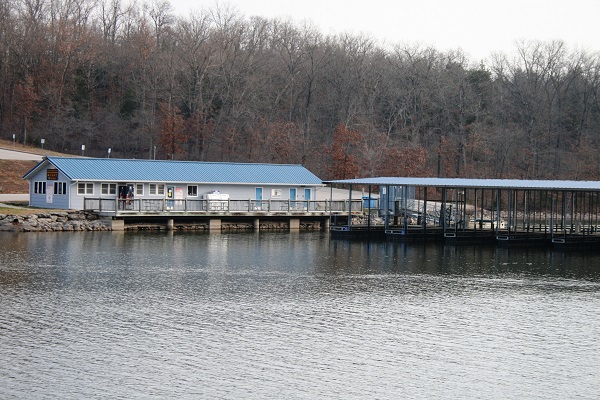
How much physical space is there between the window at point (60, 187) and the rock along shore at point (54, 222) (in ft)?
6.98

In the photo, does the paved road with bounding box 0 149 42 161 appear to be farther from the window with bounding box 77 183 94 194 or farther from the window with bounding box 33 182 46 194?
the window with bounding box 77 183 94 194

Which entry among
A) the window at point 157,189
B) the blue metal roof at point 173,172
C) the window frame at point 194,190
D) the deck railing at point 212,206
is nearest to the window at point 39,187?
the blue metal roof at point 173,172

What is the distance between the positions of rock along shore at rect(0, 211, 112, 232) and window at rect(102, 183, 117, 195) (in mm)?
2182

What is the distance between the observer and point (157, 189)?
189 feet

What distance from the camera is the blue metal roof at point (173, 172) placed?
5550 centimetres

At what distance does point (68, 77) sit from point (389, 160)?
113ft

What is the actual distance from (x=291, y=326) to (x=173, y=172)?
115 ft

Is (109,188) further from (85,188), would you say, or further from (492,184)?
(492,184)

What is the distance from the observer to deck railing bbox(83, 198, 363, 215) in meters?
54.5

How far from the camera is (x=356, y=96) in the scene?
89.4 m

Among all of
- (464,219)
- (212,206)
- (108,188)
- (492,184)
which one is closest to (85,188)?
(108,188)

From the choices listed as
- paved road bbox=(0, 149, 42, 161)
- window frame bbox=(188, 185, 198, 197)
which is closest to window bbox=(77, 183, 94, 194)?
window frame bbox=(188, 185, 198, 197)

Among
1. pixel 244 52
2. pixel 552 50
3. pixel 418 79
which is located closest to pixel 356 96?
pixel 418 79

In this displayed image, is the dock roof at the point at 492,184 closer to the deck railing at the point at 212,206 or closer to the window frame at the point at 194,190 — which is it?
the deck railing at the point at 212,206
